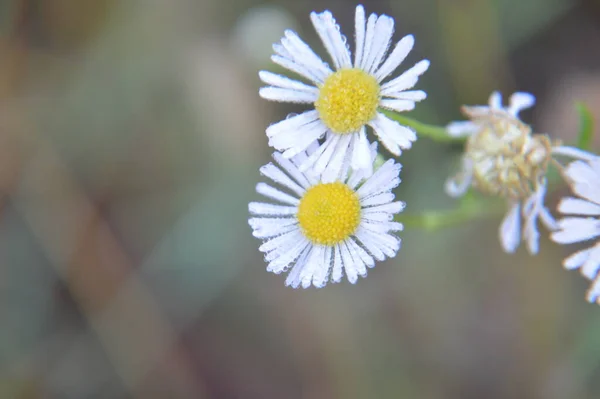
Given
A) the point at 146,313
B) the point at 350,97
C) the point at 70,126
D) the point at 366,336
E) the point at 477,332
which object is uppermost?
the point at 350,97

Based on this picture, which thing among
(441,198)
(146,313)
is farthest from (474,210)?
(146,313)

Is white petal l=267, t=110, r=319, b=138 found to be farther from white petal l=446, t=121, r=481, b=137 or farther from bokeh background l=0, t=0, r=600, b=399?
bokeh background l=0, t=0, r=600, b=399

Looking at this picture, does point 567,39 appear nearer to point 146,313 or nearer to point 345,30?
point 345,30

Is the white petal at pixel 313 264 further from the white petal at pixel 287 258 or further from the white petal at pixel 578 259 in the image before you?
the white petal at pixel 578 259

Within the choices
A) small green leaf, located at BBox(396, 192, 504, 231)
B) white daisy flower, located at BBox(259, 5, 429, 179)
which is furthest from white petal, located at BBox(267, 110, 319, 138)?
small green leaf, located at BBox(396, 192, 504, 231)

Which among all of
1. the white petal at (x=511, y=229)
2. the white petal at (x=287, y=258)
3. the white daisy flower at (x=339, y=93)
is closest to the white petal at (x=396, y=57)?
the white daisy flower at (x=339, y=93)

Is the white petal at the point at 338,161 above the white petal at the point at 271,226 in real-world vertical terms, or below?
above
